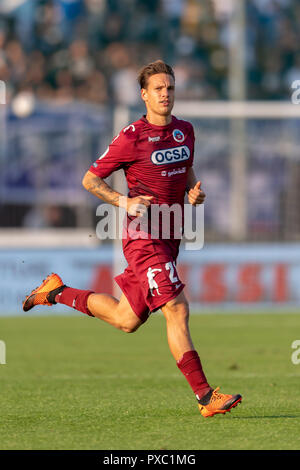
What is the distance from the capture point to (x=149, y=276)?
644 centimetres

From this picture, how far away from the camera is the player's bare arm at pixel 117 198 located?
20.6 feet

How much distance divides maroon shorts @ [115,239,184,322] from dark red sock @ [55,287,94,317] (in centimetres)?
47

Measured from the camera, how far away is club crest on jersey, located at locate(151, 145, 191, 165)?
6.62 metres

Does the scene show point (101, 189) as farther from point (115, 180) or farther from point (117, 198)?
point (115, 180)

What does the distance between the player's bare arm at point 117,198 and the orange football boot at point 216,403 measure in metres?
1.21

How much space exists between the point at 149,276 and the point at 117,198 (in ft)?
1.81

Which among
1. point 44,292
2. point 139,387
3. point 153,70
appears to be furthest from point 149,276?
point 139,387

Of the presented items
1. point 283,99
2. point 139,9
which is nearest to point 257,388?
point 283,99

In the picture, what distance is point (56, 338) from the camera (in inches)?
473

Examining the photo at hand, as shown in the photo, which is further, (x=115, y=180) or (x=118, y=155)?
(x=115, y=180)

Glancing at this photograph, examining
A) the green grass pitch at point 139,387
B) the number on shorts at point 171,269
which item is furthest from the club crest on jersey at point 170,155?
the green grass pitch at point 139,387

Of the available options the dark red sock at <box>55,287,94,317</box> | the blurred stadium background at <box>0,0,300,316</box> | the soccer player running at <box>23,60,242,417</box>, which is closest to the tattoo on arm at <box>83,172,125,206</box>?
the soccer player running at <box>23,60,242,417</box>

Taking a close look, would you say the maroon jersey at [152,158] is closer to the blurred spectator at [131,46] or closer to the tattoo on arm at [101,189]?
the tattoo on arm at [101,189]

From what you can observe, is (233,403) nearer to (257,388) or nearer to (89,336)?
(257,388)
